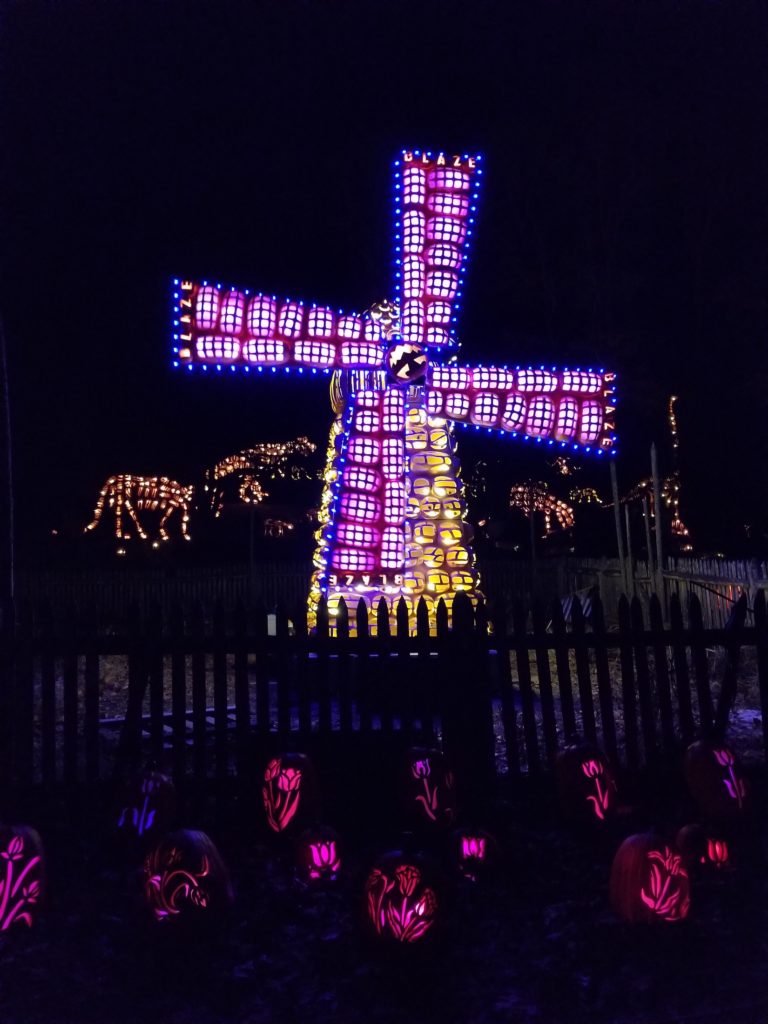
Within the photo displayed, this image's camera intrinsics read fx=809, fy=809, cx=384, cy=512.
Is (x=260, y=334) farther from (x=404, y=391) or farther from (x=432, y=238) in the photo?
(x=432, y=238)

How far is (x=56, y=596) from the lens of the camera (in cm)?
2512

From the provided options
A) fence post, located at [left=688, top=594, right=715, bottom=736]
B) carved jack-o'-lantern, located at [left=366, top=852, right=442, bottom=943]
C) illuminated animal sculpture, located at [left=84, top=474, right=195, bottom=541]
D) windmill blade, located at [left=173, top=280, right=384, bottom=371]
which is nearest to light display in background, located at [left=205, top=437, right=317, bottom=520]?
illuminated animal sculpture, located at [left=84, top=474, right=195, bottom=541]

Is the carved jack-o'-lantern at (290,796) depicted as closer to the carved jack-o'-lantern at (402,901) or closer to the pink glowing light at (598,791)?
the carved jack-o'-lantern at (402,901)

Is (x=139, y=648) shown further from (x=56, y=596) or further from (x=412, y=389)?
(x=56, y=596)

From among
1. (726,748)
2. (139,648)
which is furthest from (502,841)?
(139,648)

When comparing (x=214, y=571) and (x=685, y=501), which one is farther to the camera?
(x=685, y=501)

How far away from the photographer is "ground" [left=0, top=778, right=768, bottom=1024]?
3436mm

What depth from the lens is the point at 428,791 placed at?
202 inches

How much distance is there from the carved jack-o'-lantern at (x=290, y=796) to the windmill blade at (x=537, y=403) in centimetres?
726

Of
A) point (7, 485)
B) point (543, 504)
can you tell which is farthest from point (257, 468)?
point (7, 485)

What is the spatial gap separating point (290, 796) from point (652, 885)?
7.30 feet

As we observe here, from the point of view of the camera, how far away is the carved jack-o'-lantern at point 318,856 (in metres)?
4.69

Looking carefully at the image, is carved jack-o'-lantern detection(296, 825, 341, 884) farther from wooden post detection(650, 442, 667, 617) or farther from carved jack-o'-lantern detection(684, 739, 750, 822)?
wooden post detection(650, 442, 667, 617)

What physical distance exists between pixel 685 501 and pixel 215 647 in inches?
1153
